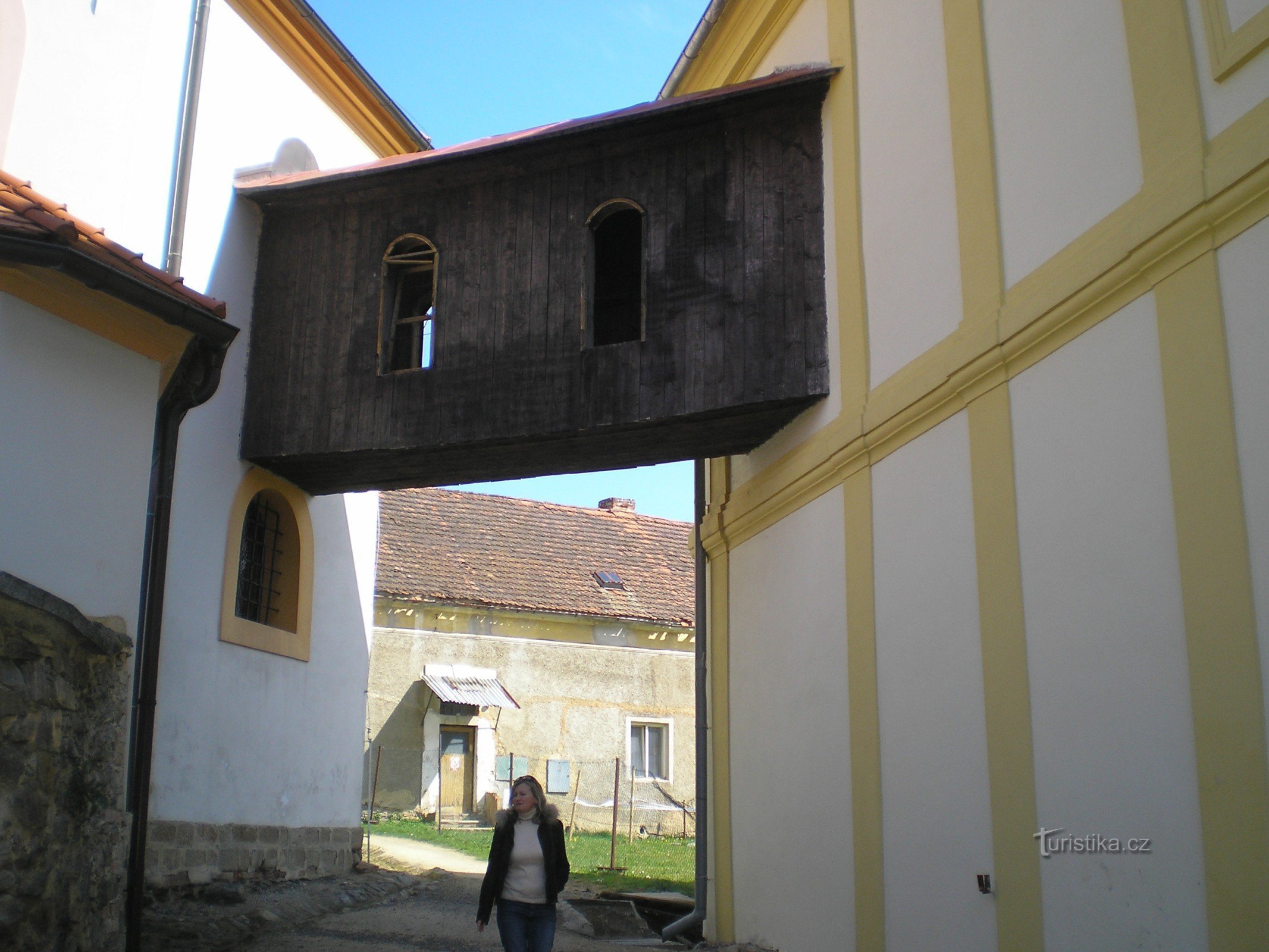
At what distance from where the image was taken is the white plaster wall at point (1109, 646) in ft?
14.9

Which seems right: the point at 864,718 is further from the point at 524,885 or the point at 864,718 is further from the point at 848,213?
the point at 848,213

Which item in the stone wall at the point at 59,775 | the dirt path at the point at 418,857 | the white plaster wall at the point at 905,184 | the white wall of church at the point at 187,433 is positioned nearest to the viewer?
the stone wall at the point at 59,775

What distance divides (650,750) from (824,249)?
13.8m

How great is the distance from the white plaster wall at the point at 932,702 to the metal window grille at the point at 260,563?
5845mm

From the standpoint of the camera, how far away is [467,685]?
1889cm

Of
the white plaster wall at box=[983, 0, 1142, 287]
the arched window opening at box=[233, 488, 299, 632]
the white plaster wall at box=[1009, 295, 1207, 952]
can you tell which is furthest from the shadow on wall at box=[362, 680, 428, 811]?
the white plaster wall at box=[983, 0, 1142, 287]

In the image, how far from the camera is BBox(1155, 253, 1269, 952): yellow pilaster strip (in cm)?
412

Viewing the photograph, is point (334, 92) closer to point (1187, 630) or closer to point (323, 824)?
point (323, 824)

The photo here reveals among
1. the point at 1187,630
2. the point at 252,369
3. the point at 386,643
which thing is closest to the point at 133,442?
the point at 252,369

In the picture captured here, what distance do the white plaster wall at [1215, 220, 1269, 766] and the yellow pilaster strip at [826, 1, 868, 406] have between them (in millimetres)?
3113

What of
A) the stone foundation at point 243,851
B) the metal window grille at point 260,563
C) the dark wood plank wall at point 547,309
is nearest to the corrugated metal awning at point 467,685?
the stone foundation at point 243,851

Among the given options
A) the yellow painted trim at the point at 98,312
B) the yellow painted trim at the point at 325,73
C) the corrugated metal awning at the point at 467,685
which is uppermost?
the yellow painted trim at the point at 325,73

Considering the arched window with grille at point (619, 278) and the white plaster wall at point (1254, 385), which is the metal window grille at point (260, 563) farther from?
the white plaster wall at point (1254, 385)

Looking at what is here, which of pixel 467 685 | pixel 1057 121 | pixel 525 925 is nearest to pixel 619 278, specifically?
pixel 1057 121
